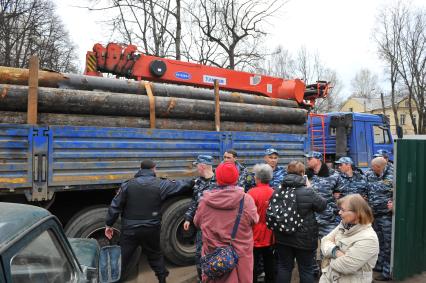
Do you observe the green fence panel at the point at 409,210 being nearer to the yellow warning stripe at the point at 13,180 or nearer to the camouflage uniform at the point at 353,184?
the camouflage uniform at the point at 353,184

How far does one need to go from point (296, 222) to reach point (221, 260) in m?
0.88

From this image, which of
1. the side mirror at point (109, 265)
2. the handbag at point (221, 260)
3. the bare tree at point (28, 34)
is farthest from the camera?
the bare tree at point (28, 34)

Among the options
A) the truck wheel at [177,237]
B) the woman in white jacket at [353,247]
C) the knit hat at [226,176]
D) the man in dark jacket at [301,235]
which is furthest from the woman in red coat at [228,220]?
the truck wheel at [177,237]

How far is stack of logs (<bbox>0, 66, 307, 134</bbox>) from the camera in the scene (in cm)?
456

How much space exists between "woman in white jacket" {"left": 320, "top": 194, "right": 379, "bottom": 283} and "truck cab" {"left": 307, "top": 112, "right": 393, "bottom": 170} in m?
6.53

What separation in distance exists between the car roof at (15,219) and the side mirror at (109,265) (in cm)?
56

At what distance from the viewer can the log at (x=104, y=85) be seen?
182 inches

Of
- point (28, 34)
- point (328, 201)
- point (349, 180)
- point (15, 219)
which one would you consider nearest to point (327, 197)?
point (328, 201)

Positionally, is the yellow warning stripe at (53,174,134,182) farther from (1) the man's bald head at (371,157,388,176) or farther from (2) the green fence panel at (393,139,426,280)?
(2) the green fence panel at (393,139,426,280)

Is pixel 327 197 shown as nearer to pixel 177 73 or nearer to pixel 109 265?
pixel 109 265

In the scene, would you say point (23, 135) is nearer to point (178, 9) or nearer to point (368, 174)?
point (368, 174)

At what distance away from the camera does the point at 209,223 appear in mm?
3334

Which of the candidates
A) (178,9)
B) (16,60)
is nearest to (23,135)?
(178,9)

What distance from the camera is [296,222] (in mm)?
3686
